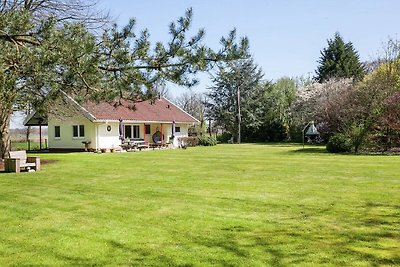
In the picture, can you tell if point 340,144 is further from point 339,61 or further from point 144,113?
point 339,61

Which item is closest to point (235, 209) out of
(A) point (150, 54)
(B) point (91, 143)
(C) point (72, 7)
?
(A) point (150, 54)

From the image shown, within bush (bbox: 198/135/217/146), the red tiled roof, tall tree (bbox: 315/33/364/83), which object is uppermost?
tall tree (bbox: 315/33/364/83)

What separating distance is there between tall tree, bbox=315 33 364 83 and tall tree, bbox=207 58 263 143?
8.02m

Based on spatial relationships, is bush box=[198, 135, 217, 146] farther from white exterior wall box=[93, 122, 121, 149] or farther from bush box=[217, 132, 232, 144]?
bush box=[217, 132, 232, 144]

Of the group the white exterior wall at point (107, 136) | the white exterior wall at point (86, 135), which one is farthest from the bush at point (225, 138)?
the white exterior wall at point (107, 136)

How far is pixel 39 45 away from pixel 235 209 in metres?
4.67

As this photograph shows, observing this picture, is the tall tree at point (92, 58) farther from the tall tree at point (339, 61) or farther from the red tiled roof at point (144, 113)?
the tall tree at point (339, 61)

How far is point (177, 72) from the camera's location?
7273 mm

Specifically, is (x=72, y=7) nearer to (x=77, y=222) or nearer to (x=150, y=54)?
(x=150, y=54)

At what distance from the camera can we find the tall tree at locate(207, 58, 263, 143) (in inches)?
1887

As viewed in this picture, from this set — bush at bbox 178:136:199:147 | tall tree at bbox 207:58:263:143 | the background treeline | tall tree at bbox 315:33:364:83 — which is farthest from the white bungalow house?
tall tree at bbox 315:33:364:83

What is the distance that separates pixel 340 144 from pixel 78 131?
63.6ft

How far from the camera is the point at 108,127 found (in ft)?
102

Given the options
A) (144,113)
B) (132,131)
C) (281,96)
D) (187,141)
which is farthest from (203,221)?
A: (281,96)
